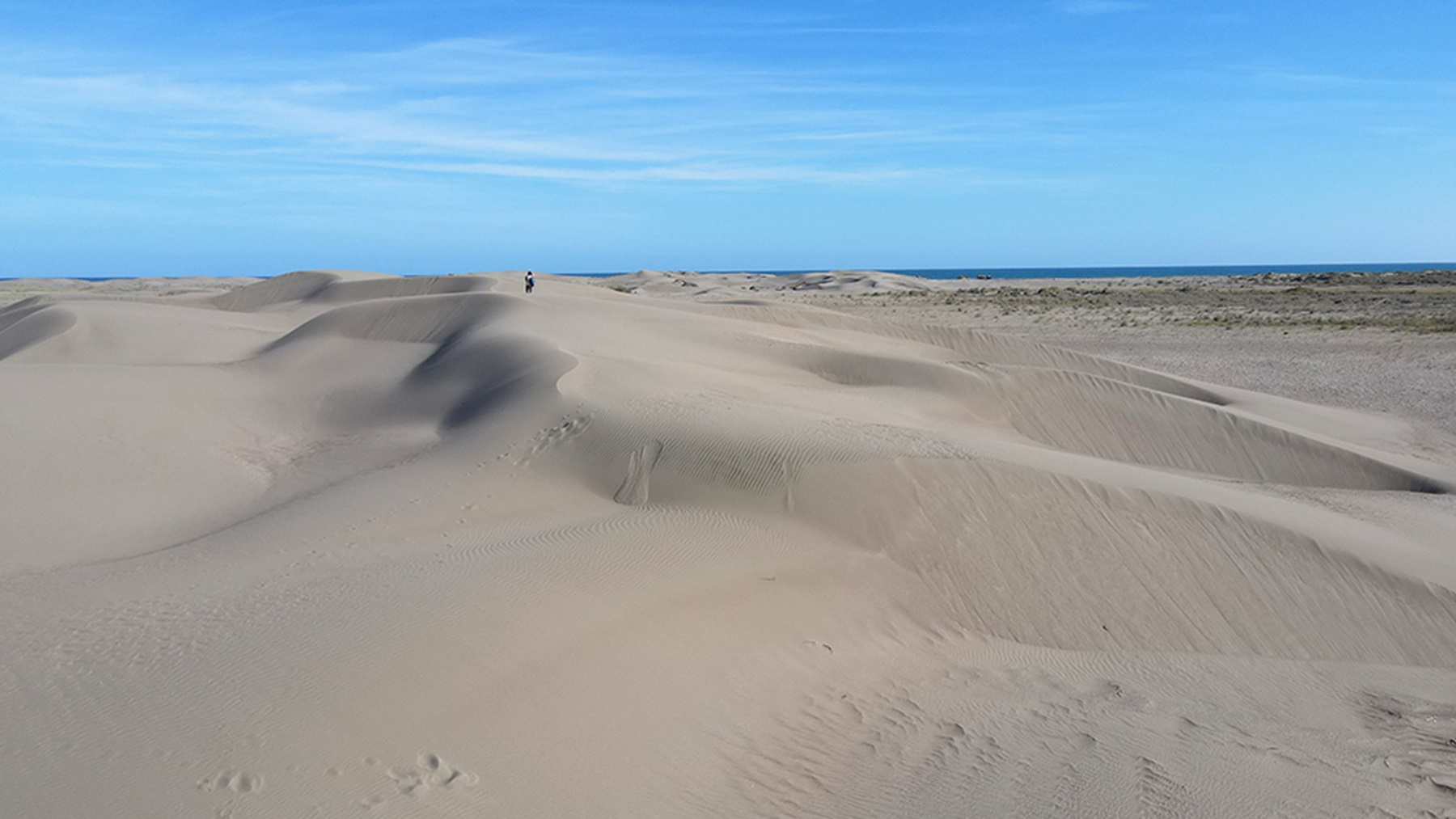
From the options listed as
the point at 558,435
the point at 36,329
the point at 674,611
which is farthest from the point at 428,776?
the point at 36,329

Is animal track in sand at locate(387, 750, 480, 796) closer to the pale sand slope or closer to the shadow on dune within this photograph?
the pale sand slope

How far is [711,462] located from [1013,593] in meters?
2.92

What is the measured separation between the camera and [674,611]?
22.6 feet

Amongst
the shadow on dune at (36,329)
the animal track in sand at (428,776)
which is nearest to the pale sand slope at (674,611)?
the animal track in sand at (428,776)

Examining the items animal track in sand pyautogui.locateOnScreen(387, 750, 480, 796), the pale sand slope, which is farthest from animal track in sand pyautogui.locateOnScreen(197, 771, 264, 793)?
animal track in sand pyautogui.locateOnScreen(387, 750, 480, 796)

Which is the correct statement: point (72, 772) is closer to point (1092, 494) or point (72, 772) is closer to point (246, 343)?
point (1092, 494)

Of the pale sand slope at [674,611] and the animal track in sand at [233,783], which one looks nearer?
the animal track in sand at [233,783]

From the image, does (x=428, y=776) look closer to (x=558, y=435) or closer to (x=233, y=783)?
(x=233, y=783)

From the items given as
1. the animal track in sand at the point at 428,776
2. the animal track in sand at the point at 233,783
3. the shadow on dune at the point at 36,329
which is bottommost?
the animal track in sand at the point at 428,776

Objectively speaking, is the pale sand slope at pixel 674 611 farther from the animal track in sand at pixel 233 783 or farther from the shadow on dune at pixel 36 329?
the shadow on dune at pixel 36 329

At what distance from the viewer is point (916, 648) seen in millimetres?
7359

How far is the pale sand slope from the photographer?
5051mm

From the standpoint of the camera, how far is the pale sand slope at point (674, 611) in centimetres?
505

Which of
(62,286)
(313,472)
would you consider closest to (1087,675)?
(313,472)
